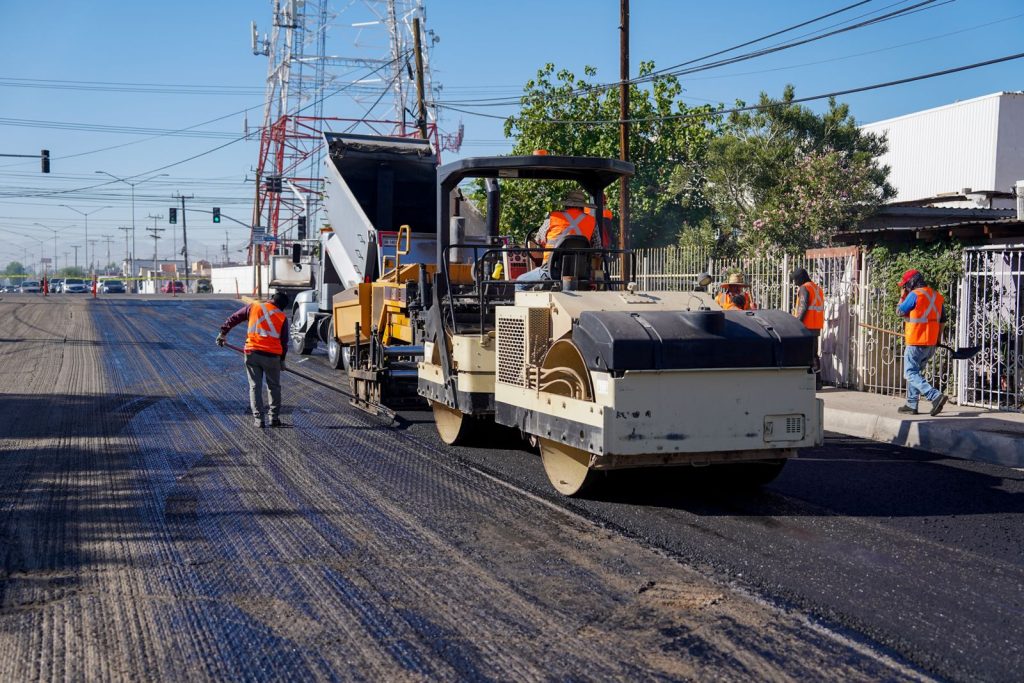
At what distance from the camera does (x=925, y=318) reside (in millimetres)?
10883

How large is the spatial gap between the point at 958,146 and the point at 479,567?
106 feet

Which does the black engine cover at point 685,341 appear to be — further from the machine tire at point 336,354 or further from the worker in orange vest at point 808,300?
the machine tire at point 336,354

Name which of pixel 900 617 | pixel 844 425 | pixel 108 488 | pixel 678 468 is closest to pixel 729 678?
pixel 900 617

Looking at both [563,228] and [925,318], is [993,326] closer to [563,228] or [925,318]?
[925,318]

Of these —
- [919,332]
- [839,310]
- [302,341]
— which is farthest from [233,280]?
[919,332]

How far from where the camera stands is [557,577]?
212 inches

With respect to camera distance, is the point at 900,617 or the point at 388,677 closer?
the point at 388,677

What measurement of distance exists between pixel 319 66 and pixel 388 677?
54352mm

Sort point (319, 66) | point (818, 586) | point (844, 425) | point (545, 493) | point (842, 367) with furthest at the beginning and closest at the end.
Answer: point (319, 66)
point (842, 367)
point (844, 425)
point (545, 493)
point (818, 586)

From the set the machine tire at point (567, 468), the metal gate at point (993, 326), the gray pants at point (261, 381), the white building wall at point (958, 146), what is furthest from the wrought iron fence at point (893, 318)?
the white building wall at point (958, 146)

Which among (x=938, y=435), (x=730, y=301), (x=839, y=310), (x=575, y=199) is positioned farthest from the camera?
(x=839, y=310)

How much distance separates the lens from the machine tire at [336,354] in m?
16.9

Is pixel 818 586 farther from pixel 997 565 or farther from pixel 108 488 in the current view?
pixel 108 488

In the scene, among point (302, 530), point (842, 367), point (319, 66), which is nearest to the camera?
point (302, 530)
